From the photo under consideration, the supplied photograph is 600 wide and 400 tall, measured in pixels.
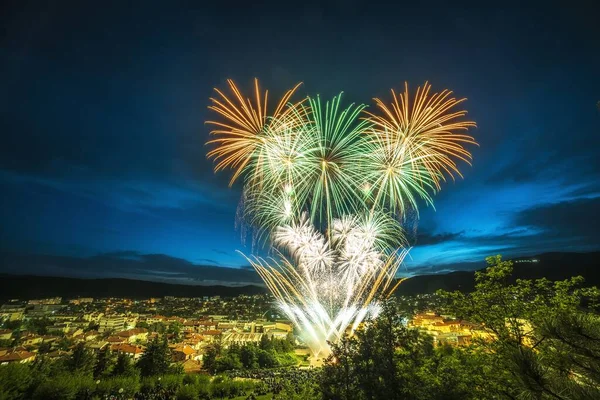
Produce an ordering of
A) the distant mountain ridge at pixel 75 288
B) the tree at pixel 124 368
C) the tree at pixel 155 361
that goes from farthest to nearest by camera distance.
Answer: the distant mountain ridge at pixel 75 288
the tree at pixel 155 361
the tree at pixel 124 368

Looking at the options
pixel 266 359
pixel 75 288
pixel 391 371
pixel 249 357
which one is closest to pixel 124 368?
pixel 249 357

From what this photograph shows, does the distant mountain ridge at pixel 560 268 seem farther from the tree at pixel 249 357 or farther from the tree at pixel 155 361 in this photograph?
the tree at pixel 155 361

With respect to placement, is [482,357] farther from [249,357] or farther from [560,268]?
[560,268]

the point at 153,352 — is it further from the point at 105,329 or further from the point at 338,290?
the point at 105,329

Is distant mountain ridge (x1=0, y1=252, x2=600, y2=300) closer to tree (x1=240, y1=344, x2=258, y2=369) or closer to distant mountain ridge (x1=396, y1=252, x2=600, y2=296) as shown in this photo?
distant mountain ridge (x1=396, y1=252, x2=600, y2=296)

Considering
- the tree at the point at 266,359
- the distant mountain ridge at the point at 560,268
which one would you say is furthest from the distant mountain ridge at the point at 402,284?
the tree at the point at 266,359

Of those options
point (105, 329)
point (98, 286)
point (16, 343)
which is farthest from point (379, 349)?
point (98, 286)
